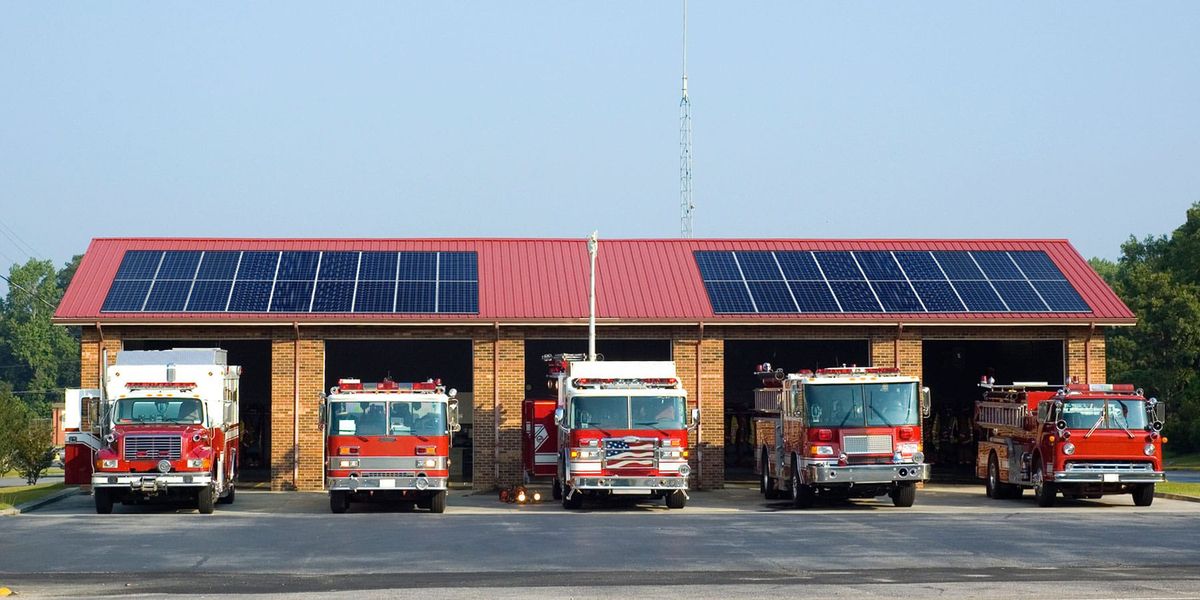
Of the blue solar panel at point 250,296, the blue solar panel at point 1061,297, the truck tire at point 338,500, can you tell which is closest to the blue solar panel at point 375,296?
the blue solar panel at point 250,296

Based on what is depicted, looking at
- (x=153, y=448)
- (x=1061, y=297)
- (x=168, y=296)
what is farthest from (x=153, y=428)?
(x=1061, y=297)

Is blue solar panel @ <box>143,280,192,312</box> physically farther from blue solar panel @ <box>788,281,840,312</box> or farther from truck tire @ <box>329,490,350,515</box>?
blue solar panel @ <box>788,281,840,312</box>

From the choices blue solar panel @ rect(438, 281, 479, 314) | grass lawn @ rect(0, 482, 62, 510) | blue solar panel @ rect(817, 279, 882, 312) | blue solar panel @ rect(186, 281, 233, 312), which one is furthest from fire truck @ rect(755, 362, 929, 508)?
grass lawn @ rect(0, 482, 62, 510)

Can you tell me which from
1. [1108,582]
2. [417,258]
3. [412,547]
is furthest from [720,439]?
[1108,582]

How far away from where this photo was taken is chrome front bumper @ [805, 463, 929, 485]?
32.0m

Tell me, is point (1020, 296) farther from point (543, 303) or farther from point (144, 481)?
point (144, 481)

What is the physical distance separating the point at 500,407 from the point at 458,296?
343cm

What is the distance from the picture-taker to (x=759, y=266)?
4378cm

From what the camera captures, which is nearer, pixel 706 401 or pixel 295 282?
pixel 706 401

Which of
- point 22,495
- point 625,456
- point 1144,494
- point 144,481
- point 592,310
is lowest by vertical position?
point 22,495

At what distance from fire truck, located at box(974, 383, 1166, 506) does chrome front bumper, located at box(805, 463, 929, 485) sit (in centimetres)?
338

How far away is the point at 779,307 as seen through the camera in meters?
40.8

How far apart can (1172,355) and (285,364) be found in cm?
5232

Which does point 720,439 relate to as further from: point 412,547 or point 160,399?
point 412,547
